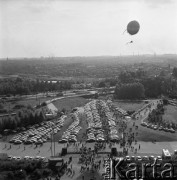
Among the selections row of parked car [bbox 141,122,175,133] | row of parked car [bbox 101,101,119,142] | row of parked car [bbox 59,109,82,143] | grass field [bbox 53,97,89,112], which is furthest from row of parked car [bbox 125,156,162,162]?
grass field [bbox 53,97,89,112]

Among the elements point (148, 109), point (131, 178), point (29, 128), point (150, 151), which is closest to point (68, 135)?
point (29, 128)

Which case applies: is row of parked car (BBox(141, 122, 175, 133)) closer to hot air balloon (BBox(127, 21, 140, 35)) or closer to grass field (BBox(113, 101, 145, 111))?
grass field (BBox(113, 101, 145, 111))

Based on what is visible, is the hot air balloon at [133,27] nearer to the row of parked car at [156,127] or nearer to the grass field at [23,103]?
the row of parked car at [156,127]

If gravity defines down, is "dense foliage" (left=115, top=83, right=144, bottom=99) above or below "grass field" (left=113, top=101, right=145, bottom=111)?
above

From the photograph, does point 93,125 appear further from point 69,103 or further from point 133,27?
point 69,103

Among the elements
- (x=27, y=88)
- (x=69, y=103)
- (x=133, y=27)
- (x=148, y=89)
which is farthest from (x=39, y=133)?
(x=27, y=88)
